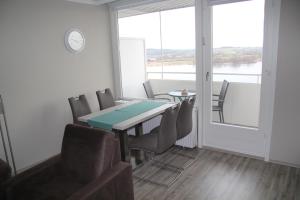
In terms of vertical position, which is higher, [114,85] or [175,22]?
[175,22]

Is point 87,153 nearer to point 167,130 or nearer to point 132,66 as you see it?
point 167,130

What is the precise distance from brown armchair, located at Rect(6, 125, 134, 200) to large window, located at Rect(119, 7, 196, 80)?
3187 millimetres

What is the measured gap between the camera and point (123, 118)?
288 cm

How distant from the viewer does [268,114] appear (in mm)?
3020

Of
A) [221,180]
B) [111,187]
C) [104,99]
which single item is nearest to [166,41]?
[104,99]

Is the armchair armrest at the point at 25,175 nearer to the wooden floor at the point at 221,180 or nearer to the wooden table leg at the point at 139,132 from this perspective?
the wooden floor at the point at 221,180

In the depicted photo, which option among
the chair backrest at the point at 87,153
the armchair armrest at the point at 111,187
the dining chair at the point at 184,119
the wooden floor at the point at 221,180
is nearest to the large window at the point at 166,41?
the dining chair at the point at 184,119

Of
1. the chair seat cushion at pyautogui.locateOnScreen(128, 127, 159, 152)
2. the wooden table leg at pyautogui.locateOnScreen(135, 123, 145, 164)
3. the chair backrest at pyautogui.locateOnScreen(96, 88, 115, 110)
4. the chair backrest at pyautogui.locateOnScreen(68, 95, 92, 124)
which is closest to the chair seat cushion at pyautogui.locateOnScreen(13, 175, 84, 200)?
the chair seat cushion at pyautogui.locateOnScreen(128, 127, 159, 152)

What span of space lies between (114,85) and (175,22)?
2.11m

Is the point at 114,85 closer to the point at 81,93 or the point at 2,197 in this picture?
the point at 81,93

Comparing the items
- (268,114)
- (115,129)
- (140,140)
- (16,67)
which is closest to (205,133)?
(268,114)

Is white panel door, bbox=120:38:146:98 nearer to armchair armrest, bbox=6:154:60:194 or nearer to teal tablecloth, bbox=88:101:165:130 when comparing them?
teal tablecloth, bbox=88:101:165:130

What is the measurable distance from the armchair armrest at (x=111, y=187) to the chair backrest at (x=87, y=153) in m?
0.09

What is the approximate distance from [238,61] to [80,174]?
245 centimetres
